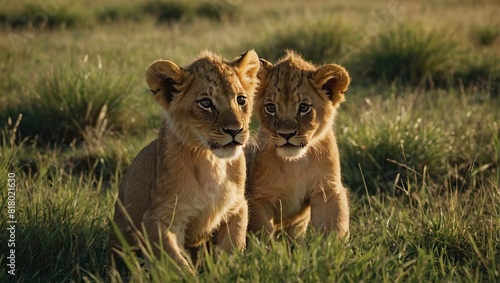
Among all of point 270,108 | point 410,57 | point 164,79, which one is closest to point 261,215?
point 270,108

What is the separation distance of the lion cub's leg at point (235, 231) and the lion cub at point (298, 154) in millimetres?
311

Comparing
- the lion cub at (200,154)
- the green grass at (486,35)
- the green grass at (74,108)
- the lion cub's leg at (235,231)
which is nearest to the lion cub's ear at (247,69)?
the lion cub at (200,154)

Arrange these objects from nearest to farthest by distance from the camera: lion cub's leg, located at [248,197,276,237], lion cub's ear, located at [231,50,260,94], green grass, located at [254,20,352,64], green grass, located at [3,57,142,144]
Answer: lion cub's ear, located at [231,50,260,94], lion cub's leg, located at [248,197,276,237], green grass, located at [3,57,142,144], green grass, located at [254,20,352,64]

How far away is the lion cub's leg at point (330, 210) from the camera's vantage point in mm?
4826

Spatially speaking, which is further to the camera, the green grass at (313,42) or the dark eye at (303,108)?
the green grass at (313,42)

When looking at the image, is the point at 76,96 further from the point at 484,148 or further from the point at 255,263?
the point at 255,263

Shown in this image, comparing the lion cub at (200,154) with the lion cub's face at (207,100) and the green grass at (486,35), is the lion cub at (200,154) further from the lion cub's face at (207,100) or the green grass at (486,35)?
the green grass at (486,35)

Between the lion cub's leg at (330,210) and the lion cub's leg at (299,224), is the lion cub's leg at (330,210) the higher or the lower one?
the higher one

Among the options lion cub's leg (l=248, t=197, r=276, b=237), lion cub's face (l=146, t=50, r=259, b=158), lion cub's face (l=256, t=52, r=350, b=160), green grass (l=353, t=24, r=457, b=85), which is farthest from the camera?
green grass (l=353, t=24, r=457, b=85)

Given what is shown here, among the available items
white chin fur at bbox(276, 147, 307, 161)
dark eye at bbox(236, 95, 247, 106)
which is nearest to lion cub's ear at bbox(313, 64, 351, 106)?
white chin fur at bbox(276, 147, 307, 161)

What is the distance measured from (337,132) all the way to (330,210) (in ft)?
8.76

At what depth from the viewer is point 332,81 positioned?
5.04 meters

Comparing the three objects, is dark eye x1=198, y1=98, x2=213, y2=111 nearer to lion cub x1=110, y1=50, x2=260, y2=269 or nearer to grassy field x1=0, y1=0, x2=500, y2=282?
lion cub x1=110, y1=50, x2=260, y2=269

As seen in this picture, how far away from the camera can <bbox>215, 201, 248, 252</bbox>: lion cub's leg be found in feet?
14.4
